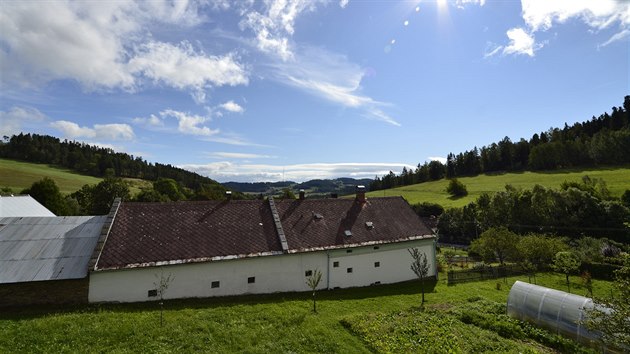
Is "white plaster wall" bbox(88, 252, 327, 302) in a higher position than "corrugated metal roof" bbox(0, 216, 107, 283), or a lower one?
lower

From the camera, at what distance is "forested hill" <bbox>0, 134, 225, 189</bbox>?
11362 centimetres

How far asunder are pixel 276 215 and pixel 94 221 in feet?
44.4

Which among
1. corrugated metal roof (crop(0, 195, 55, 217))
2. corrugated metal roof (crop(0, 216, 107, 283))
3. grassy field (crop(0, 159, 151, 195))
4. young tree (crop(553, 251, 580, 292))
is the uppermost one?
grassy field (crop(0, 159, 151, 195))

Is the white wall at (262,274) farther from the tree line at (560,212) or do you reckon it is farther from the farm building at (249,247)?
the tree line at (560,212)

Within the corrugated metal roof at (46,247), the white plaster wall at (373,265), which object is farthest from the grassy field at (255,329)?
the white plaster wall at (373,265)

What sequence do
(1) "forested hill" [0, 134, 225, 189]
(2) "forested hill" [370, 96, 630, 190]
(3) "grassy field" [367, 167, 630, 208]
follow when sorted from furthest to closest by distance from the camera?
(1) "forested hill" [0, 134, 225, 189]
(2) "forested hill" [370, 96, 630, 190]
(3) "grassy field" [367, 167, 630, 208]

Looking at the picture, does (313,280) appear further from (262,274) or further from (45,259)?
(45,259)

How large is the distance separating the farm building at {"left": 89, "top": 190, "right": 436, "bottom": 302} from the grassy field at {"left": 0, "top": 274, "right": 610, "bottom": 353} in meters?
1.48

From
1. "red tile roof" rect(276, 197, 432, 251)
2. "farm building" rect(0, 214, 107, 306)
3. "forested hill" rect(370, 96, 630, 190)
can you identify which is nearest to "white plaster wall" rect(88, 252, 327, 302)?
"farm building" rect(0, 214, 107, 306)

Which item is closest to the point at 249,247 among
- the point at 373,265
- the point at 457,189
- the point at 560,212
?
the point at 373,265

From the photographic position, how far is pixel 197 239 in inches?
895

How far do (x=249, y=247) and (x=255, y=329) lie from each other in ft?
27.1

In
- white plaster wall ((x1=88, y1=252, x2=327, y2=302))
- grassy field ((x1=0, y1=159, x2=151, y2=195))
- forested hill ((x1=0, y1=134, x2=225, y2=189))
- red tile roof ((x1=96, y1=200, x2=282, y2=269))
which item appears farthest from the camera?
forested hill ((x1=0, y1=134, x2=225, y2=189))

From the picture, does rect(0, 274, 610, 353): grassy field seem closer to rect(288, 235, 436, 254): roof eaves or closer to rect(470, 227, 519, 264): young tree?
rect(288, 235, 436, 254): roof eaves
